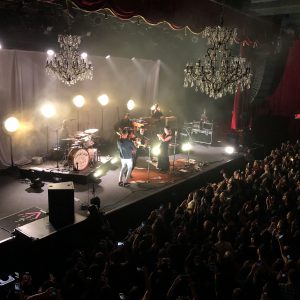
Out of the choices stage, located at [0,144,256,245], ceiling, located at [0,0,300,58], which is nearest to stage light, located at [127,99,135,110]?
ceiling, located at [0,0,300,58]

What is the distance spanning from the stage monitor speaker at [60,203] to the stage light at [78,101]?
7168 mm

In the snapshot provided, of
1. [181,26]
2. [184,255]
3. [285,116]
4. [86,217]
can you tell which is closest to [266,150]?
[285,116]

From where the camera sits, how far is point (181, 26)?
314 inches

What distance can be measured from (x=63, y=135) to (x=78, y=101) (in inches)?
78.1

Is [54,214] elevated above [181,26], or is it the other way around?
[181,26]

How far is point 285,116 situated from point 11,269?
14130 millimetres

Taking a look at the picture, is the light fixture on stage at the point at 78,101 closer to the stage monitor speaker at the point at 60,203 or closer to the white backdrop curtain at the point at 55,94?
the white backdrop curtain at the point at 55,94

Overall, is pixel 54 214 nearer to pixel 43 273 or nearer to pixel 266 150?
pixel 43 273

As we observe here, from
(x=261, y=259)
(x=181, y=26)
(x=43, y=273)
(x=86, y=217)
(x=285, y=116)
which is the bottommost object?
(x=43, y=273)

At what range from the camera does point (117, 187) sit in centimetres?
1004

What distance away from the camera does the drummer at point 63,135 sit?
11.9 metres

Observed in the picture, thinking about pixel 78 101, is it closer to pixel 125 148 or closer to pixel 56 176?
pixel 56 176

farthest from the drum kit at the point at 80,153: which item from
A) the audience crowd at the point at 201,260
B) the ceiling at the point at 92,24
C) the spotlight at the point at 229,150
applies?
the spotlight at the point at 229,150

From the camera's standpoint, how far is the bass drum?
1041cm
